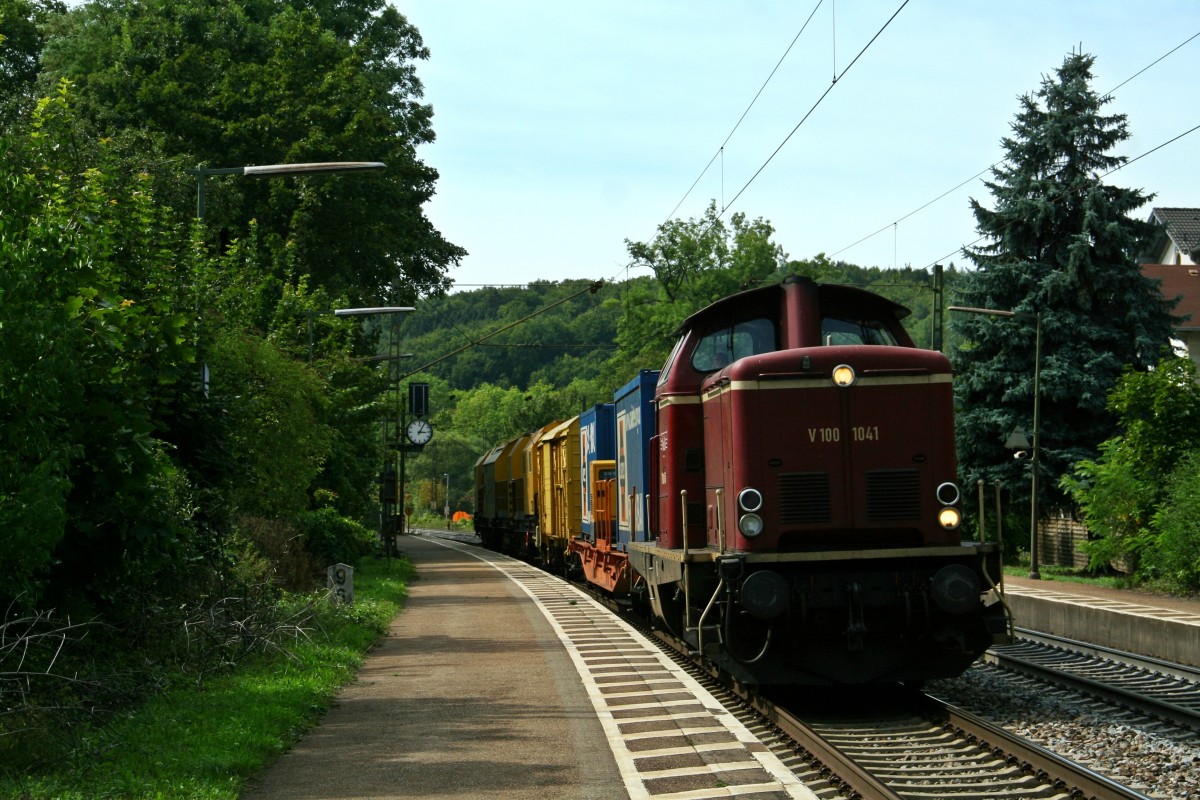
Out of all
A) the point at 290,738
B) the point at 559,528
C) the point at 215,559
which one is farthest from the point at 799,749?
the point at 559,528

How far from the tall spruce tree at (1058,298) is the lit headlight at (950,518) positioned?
2422cm

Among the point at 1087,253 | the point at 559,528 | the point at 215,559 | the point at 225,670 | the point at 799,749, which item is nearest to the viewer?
the point at 799,749

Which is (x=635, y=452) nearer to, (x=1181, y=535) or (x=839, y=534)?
(x=839, y=534)

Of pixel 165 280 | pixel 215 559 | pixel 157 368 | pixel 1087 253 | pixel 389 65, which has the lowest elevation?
pixel 215 559

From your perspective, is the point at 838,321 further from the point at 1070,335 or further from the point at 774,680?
the point at 1070,335

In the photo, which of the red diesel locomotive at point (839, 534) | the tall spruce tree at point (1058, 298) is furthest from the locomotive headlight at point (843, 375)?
the tall spruce tree at point (1058, 298)

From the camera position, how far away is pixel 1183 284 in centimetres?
5234

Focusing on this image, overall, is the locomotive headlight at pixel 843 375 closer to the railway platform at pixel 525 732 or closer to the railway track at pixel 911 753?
the railway track at pixel 911 753

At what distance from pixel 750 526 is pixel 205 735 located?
446 cm

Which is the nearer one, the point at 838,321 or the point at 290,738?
the point at 290,738

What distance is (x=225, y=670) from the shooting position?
12.8m

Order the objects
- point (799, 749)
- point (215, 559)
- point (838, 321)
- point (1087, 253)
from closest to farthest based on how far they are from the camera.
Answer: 1. point (799, 749)
2. point (838, 321)
3. point (215, 559)
4. point (1087, 253)

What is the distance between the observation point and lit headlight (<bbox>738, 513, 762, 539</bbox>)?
408 inches

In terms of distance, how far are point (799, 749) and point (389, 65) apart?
37480 mm
